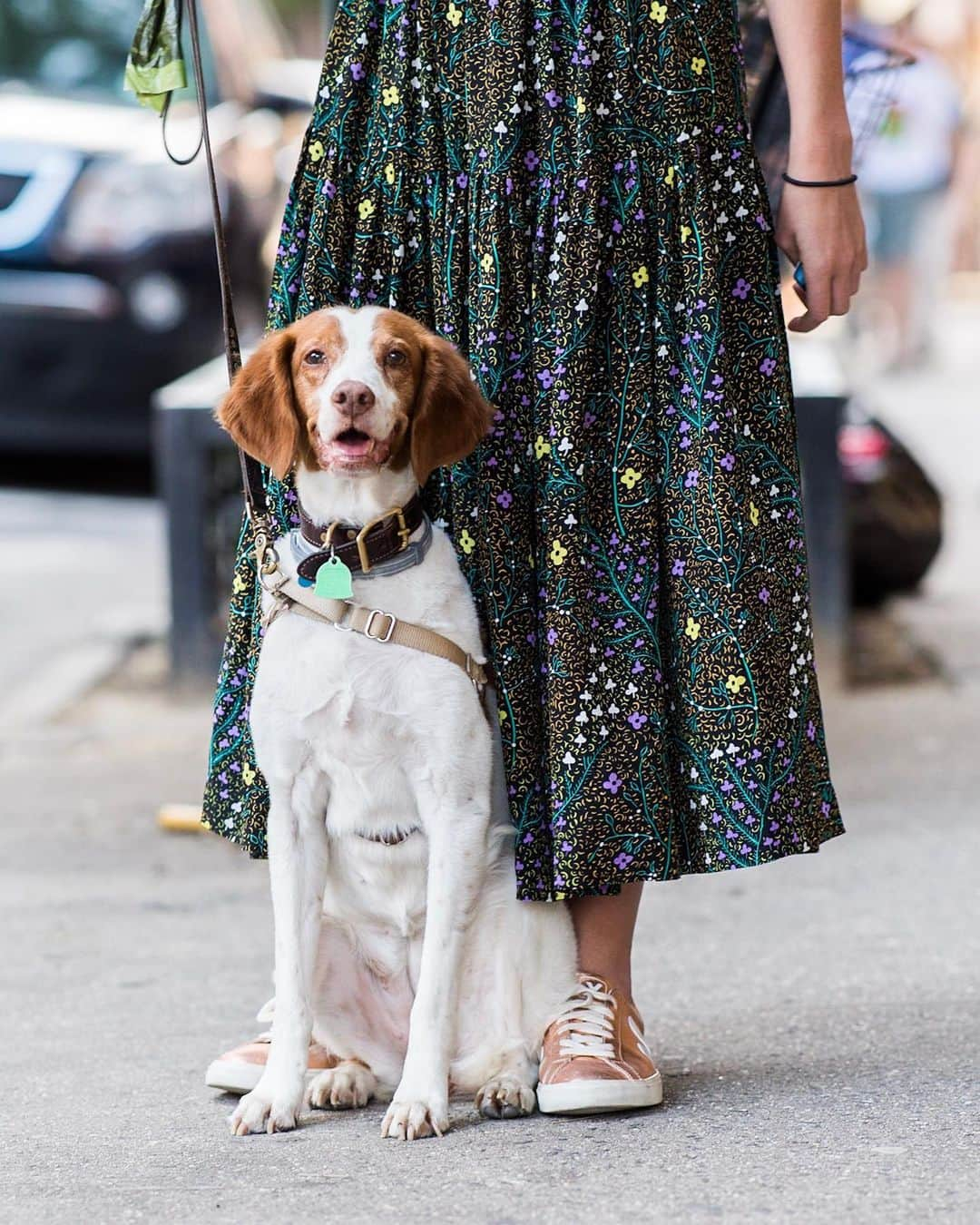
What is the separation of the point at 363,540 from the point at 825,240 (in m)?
0.84

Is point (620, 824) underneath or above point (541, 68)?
underneath

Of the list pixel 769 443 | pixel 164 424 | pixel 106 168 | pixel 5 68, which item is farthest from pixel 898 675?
pixel 5 68

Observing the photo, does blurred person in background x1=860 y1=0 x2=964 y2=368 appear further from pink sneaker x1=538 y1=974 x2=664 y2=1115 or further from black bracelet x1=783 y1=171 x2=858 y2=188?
pink sneaker x1=538 y1=974 x2=664 y2=1115

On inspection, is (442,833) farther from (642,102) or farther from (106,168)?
(106,168)

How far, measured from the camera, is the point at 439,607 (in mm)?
Answer: 2732

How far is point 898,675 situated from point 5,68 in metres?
5.45

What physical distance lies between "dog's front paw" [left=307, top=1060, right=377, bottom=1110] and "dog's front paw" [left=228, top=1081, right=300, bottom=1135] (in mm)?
102

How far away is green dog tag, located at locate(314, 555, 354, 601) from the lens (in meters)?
2.67

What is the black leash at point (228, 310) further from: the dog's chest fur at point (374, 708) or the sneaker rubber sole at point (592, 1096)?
the sneaker rubber sole at point (592, 1096)

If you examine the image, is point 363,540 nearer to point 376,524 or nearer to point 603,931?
A: point 376,524

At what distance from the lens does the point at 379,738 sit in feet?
8.81

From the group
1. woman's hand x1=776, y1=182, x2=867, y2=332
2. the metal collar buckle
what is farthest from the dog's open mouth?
woman's hand x1=776, y1=182, x2=867, y2=332

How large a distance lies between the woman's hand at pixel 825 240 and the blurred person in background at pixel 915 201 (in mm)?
11681

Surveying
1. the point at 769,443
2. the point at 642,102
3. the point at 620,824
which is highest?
the point at 642,102
